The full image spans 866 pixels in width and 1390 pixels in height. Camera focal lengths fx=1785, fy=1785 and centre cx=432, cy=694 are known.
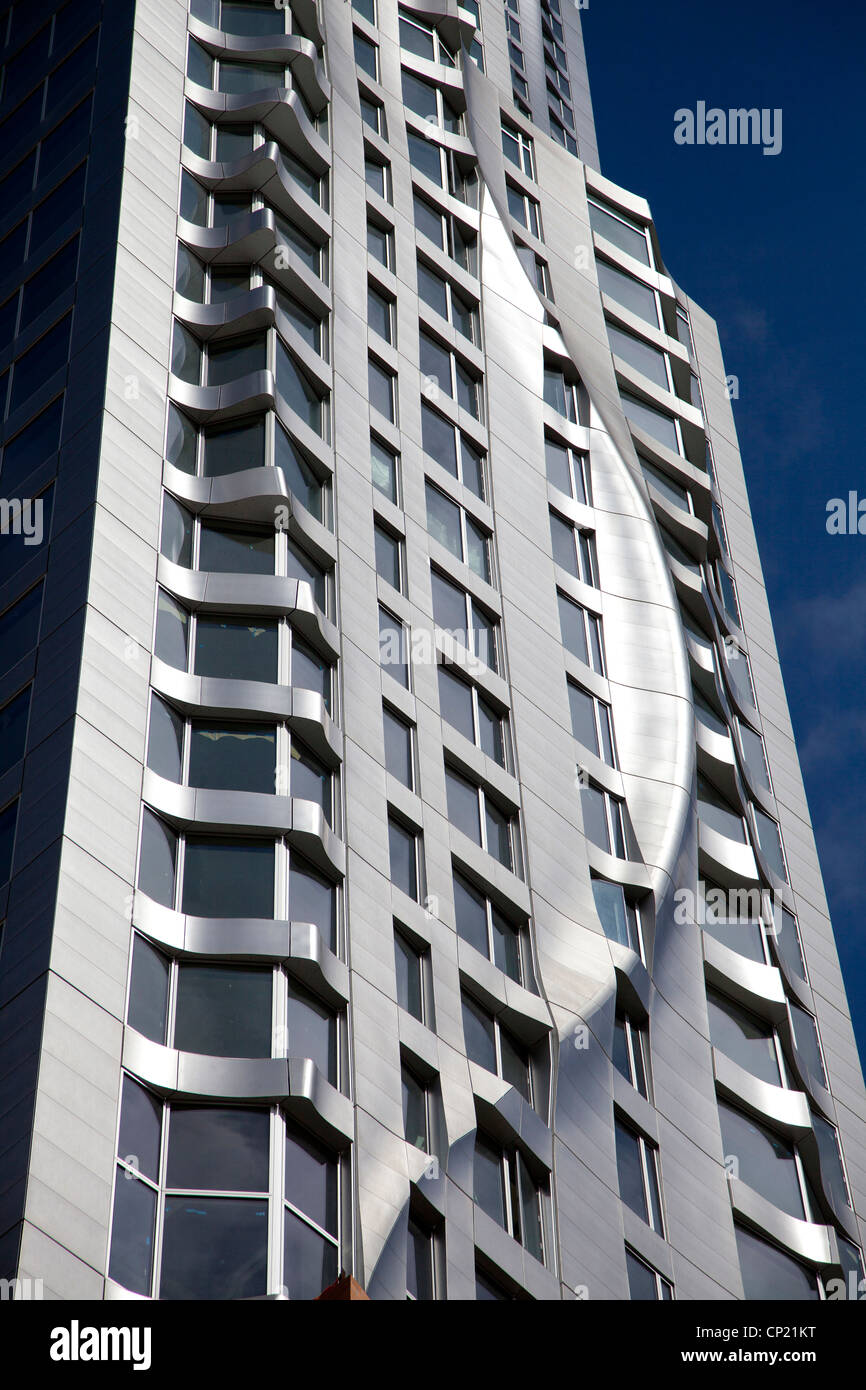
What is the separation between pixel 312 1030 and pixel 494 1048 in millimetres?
5925

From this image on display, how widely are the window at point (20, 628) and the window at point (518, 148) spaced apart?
1270 inches

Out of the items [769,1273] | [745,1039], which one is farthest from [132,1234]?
[745,1039]

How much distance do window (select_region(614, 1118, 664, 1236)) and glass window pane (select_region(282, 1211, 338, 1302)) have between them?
1039 centimetres

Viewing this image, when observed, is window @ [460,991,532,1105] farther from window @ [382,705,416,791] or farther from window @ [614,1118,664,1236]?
window @ [382,705,416,791]

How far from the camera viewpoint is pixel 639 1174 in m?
36.8

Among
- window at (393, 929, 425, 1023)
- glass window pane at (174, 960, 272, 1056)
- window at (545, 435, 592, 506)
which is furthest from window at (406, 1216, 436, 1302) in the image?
window at (545, 435, 592, 506)

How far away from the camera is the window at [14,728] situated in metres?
30.5

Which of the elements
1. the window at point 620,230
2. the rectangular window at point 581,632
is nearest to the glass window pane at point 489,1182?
the rectangular window at point 581,632

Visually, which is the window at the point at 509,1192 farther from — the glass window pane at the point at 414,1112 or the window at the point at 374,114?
the window at the point at 374,114

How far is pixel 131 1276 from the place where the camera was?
24.8 m

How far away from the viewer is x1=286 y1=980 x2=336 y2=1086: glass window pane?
29.2 meters

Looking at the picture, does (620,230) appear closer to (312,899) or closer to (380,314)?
(380,314)
